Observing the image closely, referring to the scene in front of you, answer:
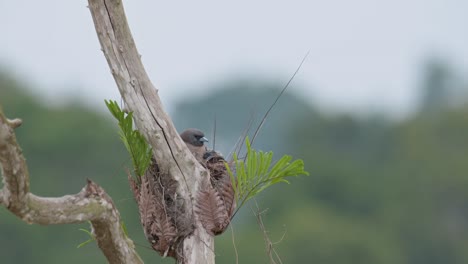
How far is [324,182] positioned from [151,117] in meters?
63.0

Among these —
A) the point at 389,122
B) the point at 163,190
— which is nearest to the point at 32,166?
the point at 389,122

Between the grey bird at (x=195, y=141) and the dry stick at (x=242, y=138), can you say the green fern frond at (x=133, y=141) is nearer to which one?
the dry stick at (x=242, y=138)

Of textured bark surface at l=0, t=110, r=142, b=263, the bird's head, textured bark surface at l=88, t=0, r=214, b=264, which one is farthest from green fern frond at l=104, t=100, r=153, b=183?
the bird's head

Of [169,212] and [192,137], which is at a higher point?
[192,137]

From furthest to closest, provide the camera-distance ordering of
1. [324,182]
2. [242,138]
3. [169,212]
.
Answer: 1. [324,182]
2. [242,138]
3. [169,212]

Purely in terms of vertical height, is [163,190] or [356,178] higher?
[163,190]

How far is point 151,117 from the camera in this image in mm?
9031

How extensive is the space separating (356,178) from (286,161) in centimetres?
6356

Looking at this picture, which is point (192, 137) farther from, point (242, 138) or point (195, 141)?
point (242, 138)

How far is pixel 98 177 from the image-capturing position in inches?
2251

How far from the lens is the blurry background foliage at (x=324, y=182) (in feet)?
183

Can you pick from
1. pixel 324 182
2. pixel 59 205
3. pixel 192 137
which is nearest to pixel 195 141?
pixel 192 137

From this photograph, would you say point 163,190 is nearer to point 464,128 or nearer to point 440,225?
point 440,225

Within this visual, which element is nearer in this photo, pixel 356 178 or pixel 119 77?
pixel 119 77
